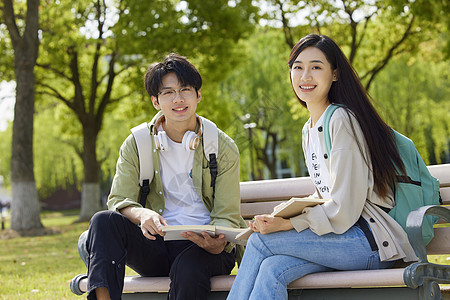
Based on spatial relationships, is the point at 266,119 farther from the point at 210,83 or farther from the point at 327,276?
the point at 327,276

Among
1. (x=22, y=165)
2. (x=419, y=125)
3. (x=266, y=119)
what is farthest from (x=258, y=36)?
(x=22, y=165)

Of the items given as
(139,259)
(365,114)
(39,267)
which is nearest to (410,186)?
(365,114)

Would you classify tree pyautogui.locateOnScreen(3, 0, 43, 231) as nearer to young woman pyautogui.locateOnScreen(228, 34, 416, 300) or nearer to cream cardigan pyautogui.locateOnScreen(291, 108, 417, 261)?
young woman pyautogui.locateOnScreen(228, 34, 416, 300)

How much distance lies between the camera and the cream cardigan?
2.88m

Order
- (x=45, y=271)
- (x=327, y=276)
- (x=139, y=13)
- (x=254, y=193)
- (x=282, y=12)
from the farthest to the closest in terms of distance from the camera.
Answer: (x=282, y=12) < (x=139, y=13) < (x=45, y=271) < (x=254, y=193) < (x=327, y=276)

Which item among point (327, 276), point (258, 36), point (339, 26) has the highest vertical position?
point (258, 36)

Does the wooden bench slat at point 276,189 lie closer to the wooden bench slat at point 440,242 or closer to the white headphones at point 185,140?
the white headphones at point 185,140

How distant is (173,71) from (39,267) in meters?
5.18

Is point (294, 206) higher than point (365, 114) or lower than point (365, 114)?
lower

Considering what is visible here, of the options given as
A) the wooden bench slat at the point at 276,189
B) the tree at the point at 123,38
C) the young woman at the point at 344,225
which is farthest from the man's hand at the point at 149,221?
the tree at the point at 123,38

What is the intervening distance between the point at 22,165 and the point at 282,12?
30.3 ft

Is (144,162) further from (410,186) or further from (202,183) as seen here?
(410,186)

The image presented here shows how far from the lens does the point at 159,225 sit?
3375mm

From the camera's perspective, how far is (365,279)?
2.75 metres
